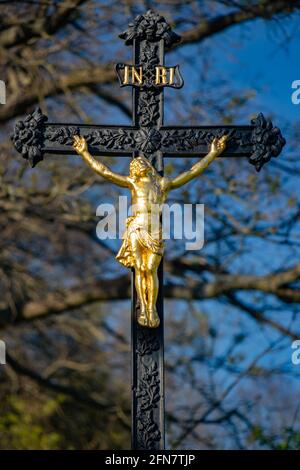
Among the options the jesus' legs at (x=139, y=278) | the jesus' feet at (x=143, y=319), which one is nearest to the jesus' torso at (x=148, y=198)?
the jesus' legs at (x=139, y=278)

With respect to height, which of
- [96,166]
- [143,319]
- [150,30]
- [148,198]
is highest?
[150,30]

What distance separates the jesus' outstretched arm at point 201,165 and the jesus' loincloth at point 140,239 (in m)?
0.31

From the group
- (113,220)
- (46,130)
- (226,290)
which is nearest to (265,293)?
(226,290)

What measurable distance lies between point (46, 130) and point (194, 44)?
19.3 ft

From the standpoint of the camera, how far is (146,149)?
21.9 ft

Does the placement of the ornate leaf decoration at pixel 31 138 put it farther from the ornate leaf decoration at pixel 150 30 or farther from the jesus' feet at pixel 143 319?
the jesus' feet at pixel 143 319

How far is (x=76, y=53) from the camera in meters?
12.3

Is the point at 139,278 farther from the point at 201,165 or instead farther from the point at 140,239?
the point at 201,165

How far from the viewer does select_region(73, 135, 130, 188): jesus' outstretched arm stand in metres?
6.54

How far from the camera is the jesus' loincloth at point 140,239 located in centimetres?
631

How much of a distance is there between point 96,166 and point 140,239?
54 centimetres

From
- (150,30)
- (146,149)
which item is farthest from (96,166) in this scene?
(150,30)

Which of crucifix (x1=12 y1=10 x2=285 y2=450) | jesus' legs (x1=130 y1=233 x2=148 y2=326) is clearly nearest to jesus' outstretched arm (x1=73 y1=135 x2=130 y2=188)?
crucifix (x1=12 y1=10 x2=285 y2=450)

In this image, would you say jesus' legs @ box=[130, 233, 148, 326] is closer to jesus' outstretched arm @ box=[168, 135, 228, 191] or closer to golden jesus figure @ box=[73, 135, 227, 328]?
golden jesus figure @ box=[73, 135, 227, 328]
